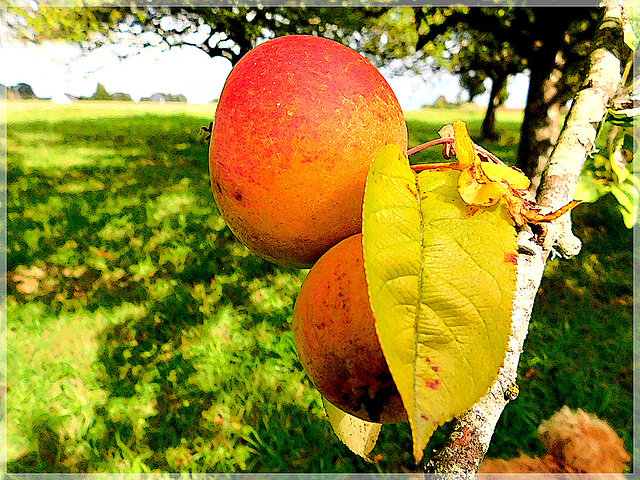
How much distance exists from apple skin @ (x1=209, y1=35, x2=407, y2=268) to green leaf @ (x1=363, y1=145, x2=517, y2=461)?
0.13m

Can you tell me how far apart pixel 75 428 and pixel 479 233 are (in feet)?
9.64

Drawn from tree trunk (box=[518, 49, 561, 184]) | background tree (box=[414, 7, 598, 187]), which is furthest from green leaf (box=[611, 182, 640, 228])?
tree trunk (box=[518, 49, 561, 184])

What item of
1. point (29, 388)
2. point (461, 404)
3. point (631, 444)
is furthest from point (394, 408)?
point (29, 388)

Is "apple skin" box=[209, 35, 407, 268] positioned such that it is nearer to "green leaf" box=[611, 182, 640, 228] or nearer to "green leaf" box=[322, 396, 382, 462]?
"green leaf" box=[322, 396, 382, 462]

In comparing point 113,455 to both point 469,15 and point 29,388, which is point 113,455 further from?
point 469,15

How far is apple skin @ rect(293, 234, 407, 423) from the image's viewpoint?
629mm

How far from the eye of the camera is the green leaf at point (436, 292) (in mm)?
434

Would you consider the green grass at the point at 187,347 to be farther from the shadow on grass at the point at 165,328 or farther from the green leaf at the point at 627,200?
the green leaf at the point at 627,200

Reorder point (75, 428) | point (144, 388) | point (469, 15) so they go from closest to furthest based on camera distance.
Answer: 1. point (75, 428)
2. point (144, 388)
3. point (469, 15)

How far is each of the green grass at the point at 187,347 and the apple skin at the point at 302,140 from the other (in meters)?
2.17

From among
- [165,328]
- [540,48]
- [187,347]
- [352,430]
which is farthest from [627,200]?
[540,48]

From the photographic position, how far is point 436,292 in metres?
0.48

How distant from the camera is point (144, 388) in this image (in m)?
3.07

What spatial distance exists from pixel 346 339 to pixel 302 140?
0.27 meters
